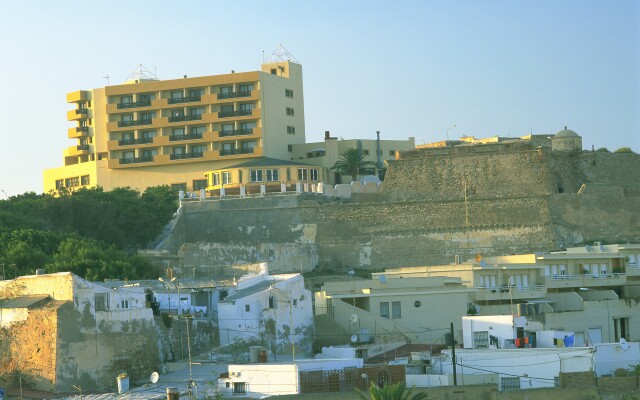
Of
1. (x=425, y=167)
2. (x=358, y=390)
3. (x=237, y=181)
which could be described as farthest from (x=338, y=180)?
(x=358, y=390)

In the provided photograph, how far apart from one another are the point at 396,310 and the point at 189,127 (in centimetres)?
3440

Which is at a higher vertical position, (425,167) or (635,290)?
(425,167)

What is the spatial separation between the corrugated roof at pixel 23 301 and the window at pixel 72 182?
42865mm

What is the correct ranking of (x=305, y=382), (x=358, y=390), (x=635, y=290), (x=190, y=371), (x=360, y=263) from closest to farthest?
1. (x=358, y=390)
2. (x=305, y=382)
3. (x=190, y=371)
4. (x=635, y=290)
5. (x=360, y=263)

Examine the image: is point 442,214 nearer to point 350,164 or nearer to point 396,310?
point 350,164

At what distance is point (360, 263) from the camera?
57938mm

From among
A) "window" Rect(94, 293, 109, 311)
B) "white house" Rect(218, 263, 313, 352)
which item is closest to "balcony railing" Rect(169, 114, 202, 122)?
"white house" Rect(218, 263, 313, 352)

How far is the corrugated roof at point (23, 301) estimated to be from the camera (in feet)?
105

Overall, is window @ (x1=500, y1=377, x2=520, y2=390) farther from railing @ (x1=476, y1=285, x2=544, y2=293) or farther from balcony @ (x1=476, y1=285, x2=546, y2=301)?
railing @ (x1=476, y1=285, x2=544, y2=293)

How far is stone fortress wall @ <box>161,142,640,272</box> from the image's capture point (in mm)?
57188

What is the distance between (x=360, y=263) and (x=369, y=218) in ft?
7.20

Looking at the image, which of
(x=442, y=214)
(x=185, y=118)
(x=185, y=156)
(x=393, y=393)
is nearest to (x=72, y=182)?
(x=185, y=156)

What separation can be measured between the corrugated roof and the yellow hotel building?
3824 cm

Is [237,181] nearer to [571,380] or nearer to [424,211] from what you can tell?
[424,211]
